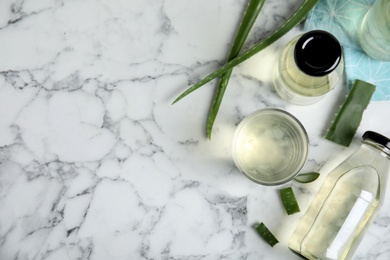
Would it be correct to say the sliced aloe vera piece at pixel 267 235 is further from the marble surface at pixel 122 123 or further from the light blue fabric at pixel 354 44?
the light blue fabric at pixel 354 44

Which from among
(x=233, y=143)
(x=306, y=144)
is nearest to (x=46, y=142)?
(x=233, y=143)

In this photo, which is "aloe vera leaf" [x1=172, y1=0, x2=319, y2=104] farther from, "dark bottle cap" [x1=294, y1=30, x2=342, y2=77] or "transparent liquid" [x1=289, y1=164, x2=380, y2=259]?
"transparent liquid" [x1=289, y1=164, x2=380, y2=259]

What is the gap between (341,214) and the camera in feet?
2.84

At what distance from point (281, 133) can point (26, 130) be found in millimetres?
412

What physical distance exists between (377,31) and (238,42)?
22cm

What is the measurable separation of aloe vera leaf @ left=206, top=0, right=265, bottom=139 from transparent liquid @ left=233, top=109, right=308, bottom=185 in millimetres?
50

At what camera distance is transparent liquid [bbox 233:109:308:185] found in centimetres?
88

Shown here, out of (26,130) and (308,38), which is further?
(26,130)

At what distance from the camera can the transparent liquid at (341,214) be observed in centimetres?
86

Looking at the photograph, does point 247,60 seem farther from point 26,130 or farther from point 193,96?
point 26,130

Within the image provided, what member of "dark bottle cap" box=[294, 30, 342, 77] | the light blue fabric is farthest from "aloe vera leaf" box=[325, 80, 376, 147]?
"dark bottle cap" box=[294, 30, 342, 77]

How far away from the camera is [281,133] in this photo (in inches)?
34.9

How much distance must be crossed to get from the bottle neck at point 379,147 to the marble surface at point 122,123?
7 centimetres

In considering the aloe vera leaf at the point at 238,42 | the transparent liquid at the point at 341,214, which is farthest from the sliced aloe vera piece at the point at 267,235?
the aloe vera leaf at the point at 238,42
